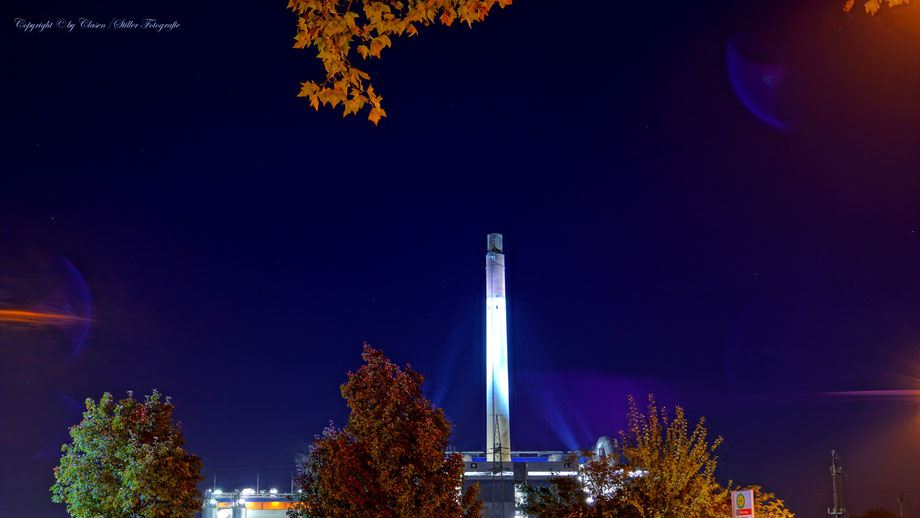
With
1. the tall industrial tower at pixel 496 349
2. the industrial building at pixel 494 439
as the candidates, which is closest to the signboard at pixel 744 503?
the industrial building at pixel 494 439

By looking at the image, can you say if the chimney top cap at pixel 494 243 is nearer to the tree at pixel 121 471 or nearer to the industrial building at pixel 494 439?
the industrial building at pixel 494 439

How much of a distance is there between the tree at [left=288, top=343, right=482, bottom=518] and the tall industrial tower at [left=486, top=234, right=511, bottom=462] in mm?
83120

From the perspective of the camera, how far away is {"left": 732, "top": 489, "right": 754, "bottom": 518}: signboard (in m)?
18.5

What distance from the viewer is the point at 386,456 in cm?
2377

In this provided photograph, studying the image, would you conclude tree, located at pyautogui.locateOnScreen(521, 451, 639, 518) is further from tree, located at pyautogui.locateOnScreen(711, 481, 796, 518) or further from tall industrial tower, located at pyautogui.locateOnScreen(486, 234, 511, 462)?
tall industrial tower, located at pyautogui.locateOnScreen(486, 234, 511, 462)

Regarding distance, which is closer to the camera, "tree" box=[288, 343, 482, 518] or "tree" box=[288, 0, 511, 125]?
"tree" box=[288, 0, 511, 125]

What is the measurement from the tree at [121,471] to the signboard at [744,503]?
15.4 m

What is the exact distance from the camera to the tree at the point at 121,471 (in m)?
24.8

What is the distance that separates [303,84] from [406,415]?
16.1m

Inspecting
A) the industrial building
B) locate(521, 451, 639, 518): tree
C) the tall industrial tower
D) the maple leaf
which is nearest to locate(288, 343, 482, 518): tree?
locate(521, 451, 639, 518): tree

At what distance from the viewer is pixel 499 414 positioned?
108 meters

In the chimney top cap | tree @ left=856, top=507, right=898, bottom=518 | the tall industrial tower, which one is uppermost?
the chimney top cap

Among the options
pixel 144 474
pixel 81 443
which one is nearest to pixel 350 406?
pixel 144 474

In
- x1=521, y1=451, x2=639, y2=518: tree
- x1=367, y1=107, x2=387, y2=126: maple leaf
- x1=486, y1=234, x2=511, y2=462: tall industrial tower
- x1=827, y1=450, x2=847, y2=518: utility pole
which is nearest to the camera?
x1=367, y1=107, x2=387, y2=126: maple leaf
